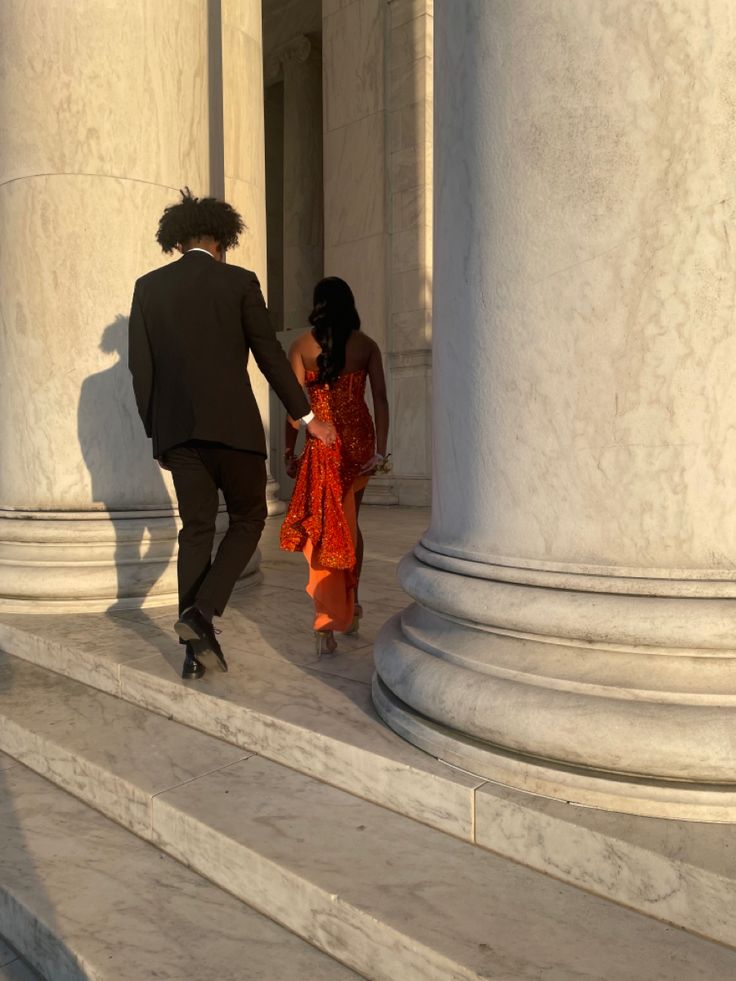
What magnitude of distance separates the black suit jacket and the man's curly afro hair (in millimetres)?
251

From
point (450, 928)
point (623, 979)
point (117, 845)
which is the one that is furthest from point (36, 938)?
point (623, 979)

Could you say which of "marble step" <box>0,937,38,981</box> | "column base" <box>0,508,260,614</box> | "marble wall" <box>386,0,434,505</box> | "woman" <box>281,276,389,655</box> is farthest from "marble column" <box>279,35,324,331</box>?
"marble step" <box>0,937,38,981</box>

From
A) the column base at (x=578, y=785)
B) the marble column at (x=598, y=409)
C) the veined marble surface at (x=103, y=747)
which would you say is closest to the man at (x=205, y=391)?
the veined marble surface at (x=103, y=747)

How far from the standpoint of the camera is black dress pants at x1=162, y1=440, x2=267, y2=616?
772 cm

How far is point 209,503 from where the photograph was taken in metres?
7.89

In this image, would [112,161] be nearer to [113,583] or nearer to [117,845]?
[113,583]

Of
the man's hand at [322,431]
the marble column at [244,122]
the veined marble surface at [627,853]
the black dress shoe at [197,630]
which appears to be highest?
the marble column at [244,122]

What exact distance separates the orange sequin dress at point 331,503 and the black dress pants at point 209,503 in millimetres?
519

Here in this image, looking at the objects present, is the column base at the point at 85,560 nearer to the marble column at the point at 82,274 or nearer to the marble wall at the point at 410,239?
the marble column at the point at 82,274

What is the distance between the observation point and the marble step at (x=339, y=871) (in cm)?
392

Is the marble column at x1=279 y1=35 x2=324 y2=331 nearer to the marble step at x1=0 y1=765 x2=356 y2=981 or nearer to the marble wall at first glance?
the marble wall

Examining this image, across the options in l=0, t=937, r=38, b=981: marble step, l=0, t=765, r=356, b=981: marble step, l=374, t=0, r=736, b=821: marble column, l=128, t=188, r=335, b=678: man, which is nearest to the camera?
l=0, t=765, r=356, b=981: marble step

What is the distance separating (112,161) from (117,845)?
27.4 feet

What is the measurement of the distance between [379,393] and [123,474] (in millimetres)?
4089
